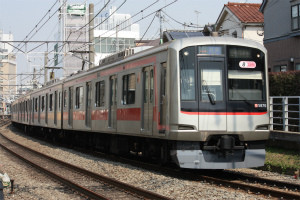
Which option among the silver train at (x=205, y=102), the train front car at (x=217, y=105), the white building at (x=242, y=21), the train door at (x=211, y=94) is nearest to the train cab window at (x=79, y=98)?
the silver train at (x=205, y=102)

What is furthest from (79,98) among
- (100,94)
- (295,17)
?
(295,17)

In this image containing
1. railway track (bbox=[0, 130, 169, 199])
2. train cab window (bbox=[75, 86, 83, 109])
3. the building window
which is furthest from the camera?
the building window

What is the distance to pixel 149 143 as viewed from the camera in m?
12.2

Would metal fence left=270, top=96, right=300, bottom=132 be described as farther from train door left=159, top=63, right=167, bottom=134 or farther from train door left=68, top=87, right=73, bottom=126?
train door left=68, top=87, right=73, bottom=126

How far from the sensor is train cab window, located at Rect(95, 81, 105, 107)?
1520 centimetres

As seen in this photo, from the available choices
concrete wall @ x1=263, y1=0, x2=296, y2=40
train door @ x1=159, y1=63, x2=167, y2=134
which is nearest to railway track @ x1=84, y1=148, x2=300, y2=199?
train door @ x1=159, y1=63, x2=167, y2=134

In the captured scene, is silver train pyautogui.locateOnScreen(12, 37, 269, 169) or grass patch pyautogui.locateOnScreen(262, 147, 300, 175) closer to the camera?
silver train pyautogui.locateOnScreen(12, 37, 269, 169)

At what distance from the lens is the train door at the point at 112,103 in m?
13.9

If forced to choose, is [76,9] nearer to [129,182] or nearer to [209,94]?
[209,94]

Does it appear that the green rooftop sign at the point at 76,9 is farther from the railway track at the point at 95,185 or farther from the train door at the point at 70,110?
the railway track at the point at 95,185

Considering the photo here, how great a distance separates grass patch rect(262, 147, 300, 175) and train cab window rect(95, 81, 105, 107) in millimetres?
5382

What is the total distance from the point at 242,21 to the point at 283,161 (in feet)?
74.6

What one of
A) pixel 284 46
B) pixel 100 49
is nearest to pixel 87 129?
pixel 284 46

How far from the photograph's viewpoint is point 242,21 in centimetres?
3316
